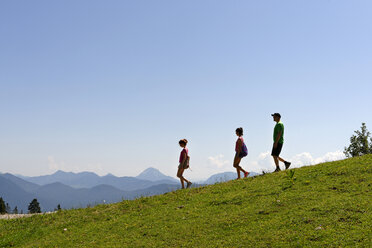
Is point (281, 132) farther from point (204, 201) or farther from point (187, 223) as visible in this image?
point (187, 223)

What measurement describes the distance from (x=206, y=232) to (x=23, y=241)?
8.27 m

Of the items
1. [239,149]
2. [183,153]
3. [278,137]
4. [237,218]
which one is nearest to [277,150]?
[278,137]

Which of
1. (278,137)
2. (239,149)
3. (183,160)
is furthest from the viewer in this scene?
(183,160)

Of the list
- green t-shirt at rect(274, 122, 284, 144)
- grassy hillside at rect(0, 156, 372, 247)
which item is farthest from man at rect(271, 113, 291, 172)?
grassy hillside at rect(0, 156, 372, 247)

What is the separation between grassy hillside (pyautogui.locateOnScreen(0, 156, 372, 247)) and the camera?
27.6 ft

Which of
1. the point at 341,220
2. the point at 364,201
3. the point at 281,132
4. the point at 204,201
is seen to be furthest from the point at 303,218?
the point at 281,132

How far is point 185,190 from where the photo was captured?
16.5m

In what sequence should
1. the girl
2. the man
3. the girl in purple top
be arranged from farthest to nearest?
the girl in purple top < the girl < the man

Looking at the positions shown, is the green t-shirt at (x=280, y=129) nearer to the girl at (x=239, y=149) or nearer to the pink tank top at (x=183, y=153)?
the girl at (x=239, y=149)

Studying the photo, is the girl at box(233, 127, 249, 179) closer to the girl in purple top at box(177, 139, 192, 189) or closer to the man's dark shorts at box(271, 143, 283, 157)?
the man's dark shorts at box(271, 143, 283, 157)

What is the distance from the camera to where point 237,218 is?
34.2 ft

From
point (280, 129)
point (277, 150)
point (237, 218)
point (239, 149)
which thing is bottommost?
point (237, 218)

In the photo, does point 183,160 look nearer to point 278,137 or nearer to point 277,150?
point 277,150

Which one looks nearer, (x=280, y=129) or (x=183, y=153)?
(x=280, y=129)
